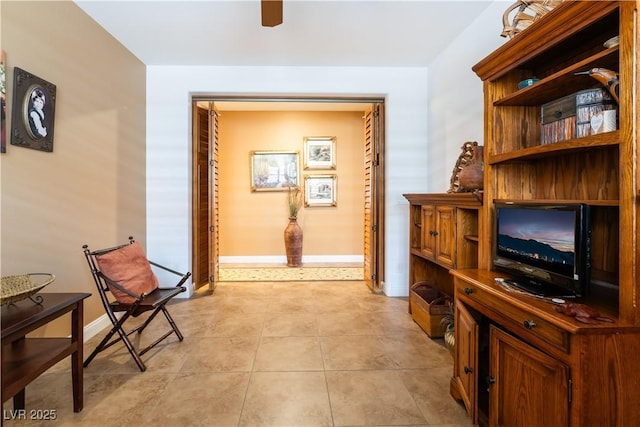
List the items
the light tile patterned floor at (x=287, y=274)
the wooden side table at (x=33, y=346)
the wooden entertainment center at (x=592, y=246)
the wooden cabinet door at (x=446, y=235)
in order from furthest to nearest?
1. the light tile patterned floor at (x=287, y=274)
2. the wooden cabinet door at (x=446, y=235)
3. the wooden side table at (x=33, y=346)
4. the wooden entertainment center at (x=592, y=246)

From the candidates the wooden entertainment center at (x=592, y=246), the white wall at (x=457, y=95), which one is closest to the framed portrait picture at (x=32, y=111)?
the wooden entertainment center at (x=592, y=246)

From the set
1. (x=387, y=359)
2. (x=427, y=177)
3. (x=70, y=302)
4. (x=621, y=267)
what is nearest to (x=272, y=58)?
(x=427, y=177)

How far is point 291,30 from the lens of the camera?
110 inches

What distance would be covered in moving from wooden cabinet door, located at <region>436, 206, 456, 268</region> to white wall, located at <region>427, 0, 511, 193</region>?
689 mm

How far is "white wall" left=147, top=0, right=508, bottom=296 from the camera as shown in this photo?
3568 millimetres

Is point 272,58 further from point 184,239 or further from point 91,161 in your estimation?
point 184,239

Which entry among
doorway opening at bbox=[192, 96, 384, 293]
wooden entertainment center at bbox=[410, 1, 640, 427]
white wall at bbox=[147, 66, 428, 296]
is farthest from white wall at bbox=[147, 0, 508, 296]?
wooden entertainment center at bbox=[410, 1, 640, 427]

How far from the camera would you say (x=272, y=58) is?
3.36m

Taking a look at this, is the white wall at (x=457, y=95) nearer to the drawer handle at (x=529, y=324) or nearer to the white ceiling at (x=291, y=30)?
the white ceiling at (x=291, y=30)

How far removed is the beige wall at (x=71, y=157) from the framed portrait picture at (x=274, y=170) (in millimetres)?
2323

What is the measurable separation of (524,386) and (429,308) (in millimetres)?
1327

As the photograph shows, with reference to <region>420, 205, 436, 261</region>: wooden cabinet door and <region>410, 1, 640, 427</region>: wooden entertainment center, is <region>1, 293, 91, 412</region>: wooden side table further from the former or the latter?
<region>420, 205, 436, 261</region>: wooden cabinet door

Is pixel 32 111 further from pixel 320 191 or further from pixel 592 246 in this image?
pixel 320 191

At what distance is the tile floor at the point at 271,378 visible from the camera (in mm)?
1653
